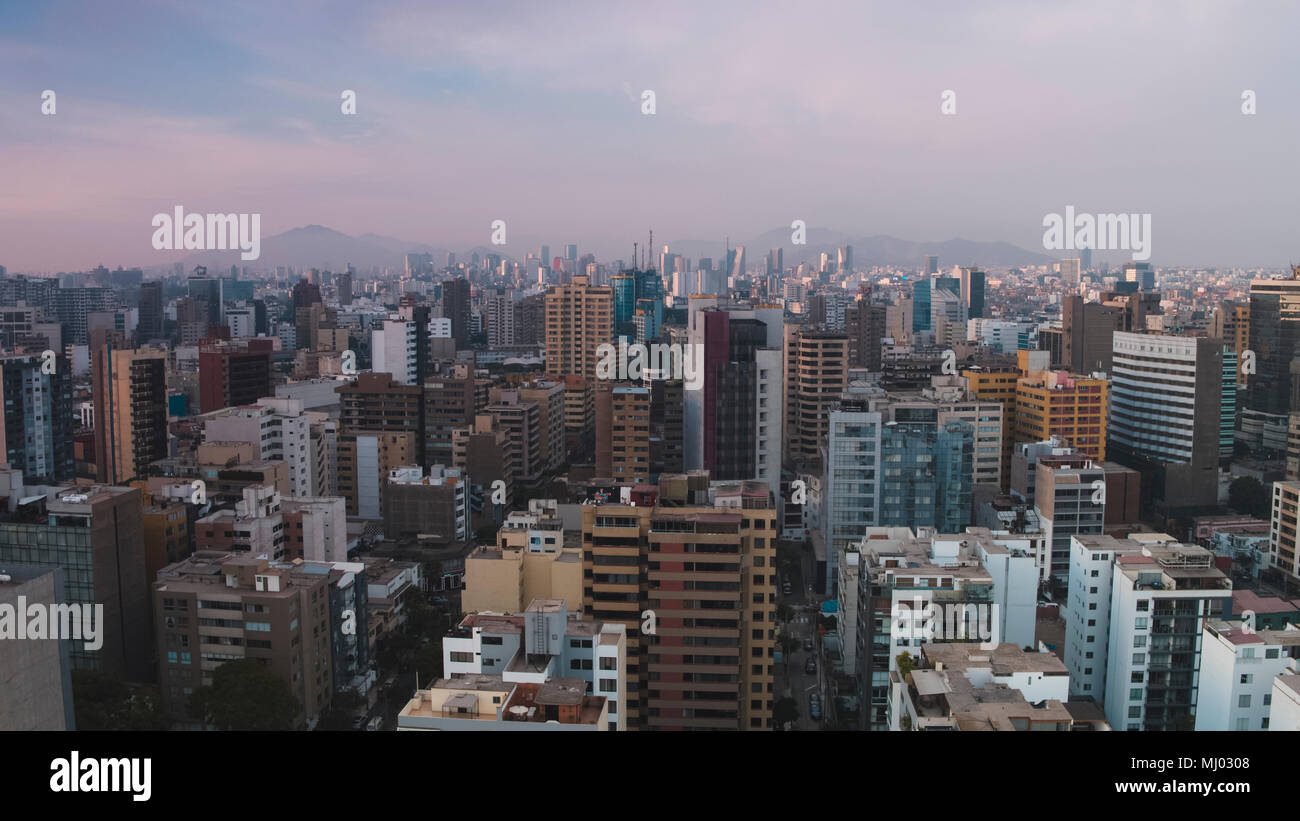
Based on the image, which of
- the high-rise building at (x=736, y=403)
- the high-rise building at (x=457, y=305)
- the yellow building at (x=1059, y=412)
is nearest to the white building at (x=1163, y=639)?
the high-rise building at (x=736, y=403)

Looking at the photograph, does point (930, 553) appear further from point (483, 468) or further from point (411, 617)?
point (483, 468)

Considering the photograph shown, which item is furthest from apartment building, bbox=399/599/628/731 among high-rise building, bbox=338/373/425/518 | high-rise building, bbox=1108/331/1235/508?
high-rise building, bbox=1108/331/1235/508

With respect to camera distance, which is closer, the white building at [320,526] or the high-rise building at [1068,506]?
the white building at [320,526]

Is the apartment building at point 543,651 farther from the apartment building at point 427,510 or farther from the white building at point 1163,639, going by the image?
the apartment building at point 427,510

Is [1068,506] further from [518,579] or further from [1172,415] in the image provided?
[518,579]

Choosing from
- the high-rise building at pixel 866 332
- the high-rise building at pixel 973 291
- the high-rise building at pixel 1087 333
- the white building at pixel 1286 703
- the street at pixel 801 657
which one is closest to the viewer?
the white building at pixel 1286 703

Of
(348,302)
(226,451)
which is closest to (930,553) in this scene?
(226,451)

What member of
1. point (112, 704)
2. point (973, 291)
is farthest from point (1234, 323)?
point (112, 704)

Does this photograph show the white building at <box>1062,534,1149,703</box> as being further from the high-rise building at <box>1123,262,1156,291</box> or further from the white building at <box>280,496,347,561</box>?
the high-rise building at <box>1123,262,1156,291</box>
